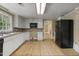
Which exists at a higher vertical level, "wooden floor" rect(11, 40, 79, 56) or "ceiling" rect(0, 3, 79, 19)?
"ceiling" rect(0, 3, 79, 19)

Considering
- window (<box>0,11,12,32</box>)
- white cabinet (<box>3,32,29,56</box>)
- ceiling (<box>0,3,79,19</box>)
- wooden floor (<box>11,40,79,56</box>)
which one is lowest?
wooden floor (<box>11,40,79,56</box>)

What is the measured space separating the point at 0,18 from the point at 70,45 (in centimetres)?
424

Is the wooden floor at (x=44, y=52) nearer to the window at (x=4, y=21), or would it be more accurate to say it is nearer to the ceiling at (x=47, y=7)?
the window at (x=4, y=21)

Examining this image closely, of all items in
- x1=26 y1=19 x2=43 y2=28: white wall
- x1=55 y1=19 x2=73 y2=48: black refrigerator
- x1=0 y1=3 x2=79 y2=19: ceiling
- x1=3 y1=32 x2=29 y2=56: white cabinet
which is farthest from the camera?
x1=26 y1=19 x2=43 y2=28: white wall

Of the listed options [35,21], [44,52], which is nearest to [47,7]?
[44,52]

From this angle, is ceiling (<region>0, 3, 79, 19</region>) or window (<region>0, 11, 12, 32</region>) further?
window (<region>0, 11, 12, 32</region>)

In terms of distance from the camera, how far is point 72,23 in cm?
780

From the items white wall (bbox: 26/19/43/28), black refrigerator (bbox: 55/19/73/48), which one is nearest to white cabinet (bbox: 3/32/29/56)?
black refrigerator (bbox: 55/19/73/48)

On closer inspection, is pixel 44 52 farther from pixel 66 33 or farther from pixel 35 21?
pixel 35 21

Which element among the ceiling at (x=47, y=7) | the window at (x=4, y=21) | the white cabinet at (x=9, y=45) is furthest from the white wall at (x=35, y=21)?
the white cabinet at (x=9, y=45)

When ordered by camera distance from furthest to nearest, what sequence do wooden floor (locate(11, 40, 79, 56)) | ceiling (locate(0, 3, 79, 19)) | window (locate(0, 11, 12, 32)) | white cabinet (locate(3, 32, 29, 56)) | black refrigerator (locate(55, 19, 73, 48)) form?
1. black refrigerator (locate(55, 19, 73, 48))
2. window (locate(0, 11, 12, 32))
3. wooden floor (locate(11, 40, 79, 56))
4. ceiling (locate(0, 3, 79, 19))
5. white cabinet (locate(3, 32, 29, 56))

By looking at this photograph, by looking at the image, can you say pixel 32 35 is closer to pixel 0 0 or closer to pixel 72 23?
pixel 72 23

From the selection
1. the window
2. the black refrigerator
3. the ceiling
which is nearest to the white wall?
the window

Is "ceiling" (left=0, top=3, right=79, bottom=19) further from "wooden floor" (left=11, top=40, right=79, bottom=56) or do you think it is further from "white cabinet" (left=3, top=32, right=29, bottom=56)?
"wooden floor" (left=11, top=40, right=79, bottom=56)
